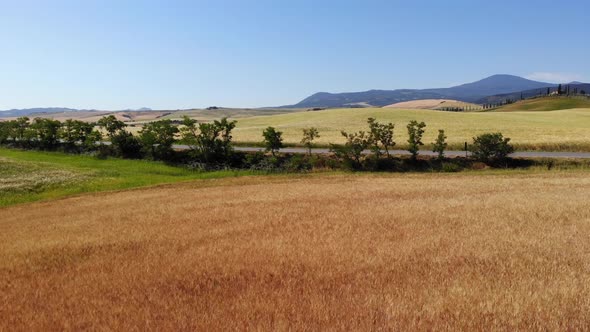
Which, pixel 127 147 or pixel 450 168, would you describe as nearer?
pixel 450 168

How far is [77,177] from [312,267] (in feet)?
121

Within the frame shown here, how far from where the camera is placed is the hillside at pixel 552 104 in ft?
481

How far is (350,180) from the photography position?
32.9 meters

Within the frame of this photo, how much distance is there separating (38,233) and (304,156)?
1381 inches

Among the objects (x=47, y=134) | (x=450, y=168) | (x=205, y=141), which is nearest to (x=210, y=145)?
(x=205, y=141)

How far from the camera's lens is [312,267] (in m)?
10.1

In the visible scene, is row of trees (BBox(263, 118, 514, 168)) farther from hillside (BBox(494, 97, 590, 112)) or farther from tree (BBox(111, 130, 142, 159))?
hillside (BBox(494, 97, 590, 112))

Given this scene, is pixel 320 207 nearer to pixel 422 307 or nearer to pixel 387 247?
pixel 387 247

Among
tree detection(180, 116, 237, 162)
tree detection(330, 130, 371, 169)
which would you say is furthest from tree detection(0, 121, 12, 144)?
tree detection(330, 130, 371, 169)

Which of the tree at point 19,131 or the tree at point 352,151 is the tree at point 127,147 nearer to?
the tree at point 19,131

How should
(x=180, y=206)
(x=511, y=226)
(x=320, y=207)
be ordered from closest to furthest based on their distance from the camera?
(x=511, y=226), (x=320, y=207), (x=180, y=206)

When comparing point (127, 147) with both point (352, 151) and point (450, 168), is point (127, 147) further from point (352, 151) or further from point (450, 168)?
point (450, 168)

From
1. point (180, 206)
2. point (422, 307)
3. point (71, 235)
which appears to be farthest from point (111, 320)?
point (180, 206)

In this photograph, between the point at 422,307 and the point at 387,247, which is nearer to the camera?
the point at 422,307
